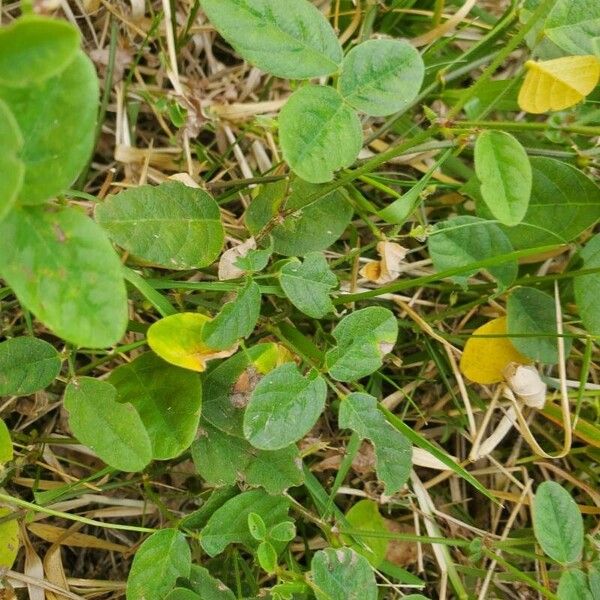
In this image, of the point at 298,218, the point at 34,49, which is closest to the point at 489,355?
the point at 298,218

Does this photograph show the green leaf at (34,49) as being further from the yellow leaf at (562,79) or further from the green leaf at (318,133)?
the yellow leaf at (562,79)

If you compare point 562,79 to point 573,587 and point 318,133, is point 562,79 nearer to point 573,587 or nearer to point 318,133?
point 318,133

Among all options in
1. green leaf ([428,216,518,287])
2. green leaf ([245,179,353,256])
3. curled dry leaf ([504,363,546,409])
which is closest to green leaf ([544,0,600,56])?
green leaf ([428,216,518,287])

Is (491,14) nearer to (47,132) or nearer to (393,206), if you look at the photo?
(393,206)

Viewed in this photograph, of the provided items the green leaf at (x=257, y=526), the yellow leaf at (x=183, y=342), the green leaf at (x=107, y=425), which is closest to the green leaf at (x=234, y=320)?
the yellow leaf at (x=183, y=342)

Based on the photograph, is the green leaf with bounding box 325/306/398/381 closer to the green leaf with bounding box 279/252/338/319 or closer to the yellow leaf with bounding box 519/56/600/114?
the green leaf with bounding box 279/252/338/319

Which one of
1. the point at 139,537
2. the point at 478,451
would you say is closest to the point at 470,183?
the point at 478,451
